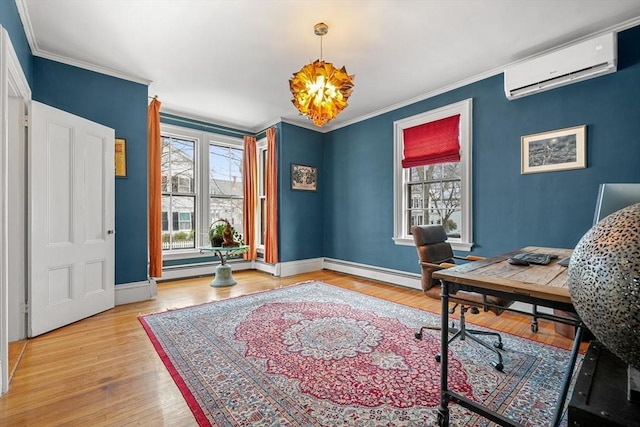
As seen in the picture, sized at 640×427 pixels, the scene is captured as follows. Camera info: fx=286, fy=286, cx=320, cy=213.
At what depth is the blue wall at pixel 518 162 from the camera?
8.50ft

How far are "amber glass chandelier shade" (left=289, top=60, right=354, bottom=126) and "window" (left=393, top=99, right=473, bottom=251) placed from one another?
2.08 metres

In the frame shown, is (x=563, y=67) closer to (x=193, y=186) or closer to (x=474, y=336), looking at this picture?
(x=474, y=336)

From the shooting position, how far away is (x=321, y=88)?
227cm

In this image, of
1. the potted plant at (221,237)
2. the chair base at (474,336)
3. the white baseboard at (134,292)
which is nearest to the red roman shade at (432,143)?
the chair base at (474,336)

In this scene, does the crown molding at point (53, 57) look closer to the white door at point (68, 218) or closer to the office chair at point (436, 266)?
the white door at point (68, 218)

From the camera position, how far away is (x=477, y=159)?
11.6 ft

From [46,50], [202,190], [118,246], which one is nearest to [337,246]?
[202,190]

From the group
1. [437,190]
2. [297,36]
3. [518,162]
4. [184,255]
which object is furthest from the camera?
[184,255]

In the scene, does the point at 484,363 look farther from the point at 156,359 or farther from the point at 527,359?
the point at 156,359

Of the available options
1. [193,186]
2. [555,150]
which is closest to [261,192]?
[193,186]

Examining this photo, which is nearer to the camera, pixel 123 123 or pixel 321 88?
pixel 321 88

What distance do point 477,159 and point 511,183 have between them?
0.49 metres

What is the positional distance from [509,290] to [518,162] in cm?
252

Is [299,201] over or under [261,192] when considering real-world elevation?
under
